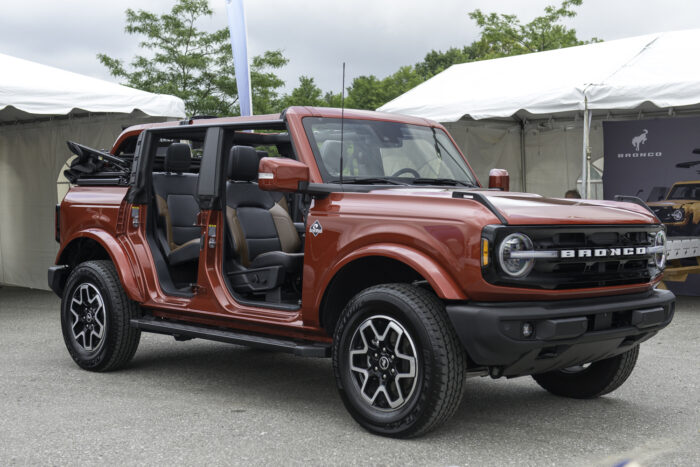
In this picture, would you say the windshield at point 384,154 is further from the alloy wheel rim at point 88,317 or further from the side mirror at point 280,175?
the alloy wheel rim at point 88,317

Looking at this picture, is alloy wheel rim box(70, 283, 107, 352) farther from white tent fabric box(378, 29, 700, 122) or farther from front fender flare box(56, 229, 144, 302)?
white tent fabric box(378, 29, 700, 122)

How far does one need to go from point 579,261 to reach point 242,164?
2.33 metres

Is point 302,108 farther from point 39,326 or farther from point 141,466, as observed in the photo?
point 39,326

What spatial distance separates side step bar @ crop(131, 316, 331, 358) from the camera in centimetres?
504

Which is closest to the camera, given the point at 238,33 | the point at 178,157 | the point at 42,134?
the point at 178,157

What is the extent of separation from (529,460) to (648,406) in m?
1.61

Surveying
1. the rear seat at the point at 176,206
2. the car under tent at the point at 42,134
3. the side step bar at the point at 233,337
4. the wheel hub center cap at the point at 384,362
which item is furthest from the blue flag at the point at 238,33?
the wheel hub center cap at the point at 384,362

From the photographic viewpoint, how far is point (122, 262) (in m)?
6.51

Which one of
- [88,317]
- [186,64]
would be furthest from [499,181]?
[186,64]

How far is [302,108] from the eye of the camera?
18.5 feet

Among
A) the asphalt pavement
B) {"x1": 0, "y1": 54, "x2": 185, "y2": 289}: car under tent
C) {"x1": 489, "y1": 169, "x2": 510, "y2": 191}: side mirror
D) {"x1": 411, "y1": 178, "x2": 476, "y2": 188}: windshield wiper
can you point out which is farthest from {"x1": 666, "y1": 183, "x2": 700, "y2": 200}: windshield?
{"x1": 0, "y1": 54, "x2": 185, "y2": 289}: car under tent

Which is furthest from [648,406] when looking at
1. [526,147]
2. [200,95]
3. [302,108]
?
[200,95]

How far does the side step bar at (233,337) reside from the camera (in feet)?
16.5

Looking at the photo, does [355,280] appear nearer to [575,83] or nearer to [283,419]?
[283,419]
